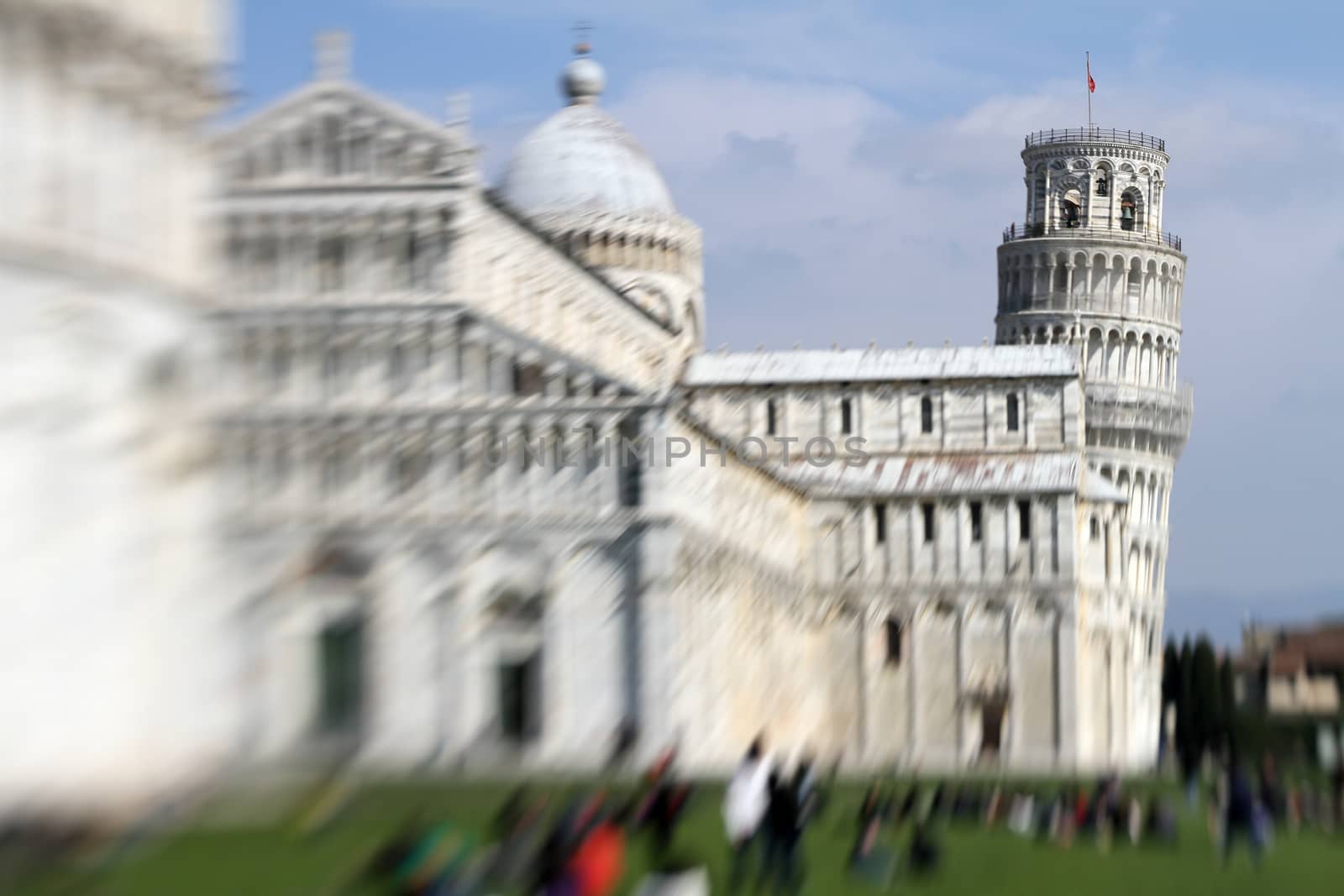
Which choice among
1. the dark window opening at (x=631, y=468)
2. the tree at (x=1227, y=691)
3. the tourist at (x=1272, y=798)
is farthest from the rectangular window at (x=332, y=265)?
the tree at (x=1227, y=691)

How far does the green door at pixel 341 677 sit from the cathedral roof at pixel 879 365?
6095 cm

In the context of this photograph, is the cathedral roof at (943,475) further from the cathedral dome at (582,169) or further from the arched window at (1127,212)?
the arched window at (1127,212)

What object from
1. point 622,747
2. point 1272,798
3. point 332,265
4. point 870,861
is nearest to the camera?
point 332,265

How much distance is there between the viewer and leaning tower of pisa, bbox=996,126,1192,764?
9525cm

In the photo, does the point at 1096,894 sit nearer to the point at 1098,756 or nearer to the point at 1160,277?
the point at 1098,756

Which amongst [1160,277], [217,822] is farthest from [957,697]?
[217,822]

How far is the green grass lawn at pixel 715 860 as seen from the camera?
440 inches

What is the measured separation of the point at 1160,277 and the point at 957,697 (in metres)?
39.7

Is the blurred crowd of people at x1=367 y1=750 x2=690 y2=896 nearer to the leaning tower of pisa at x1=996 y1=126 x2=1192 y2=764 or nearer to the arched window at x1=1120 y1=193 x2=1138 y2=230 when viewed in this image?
the leaning tower of pisa at x1=996 y1=126 x2=1192 y2=764

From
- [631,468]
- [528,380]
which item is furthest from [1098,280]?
[528,380]

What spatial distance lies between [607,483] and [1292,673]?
188 ft

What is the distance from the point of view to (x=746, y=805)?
20422mm

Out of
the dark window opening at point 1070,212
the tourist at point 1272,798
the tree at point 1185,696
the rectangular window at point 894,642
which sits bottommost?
the tree at point 1185,696

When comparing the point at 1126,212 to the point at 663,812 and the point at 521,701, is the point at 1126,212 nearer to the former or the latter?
the point at 521,701
